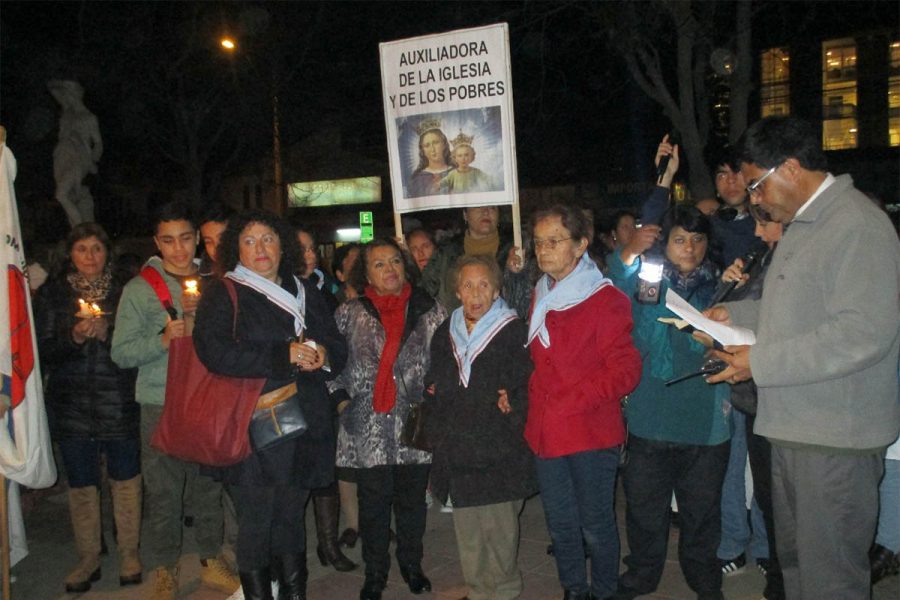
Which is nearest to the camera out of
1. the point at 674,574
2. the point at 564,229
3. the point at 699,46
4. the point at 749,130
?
the point at 749,130

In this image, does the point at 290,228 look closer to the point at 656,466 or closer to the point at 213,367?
the point at 213,367

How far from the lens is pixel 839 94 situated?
83.8 feet

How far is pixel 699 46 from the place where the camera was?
15.6 m

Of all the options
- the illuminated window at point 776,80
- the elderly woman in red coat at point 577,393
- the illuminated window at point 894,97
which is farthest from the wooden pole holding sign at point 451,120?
the illuminated window at point 776,80

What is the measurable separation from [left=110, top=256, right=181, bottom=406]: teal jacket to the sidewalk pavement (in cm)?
126

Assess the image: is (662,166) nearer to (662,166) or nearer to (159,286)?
(662,166)

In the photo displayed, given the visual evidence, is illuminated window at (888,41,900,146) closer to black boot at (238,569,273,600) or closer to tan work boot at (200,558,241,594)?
tan work boot at (200,558,241,594)

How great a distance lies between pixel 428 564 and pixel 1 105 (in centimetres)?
1851

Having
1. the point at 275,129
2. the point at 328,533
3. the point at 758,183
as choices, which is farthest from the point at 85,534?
the point at 275,129

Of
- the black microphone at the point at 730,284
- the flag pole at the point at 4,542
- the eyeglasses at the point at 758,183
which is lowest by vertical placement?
→ the flag pole at the point at 4,542

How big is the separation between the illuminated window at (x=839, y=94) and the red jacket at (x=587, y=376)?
940 inches

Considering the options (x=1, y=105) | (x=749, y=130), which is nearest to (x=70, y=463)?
(x=749, y=130)

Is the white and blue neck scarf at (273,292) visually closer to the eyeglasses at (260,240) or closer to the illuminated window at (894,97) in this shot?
the eyeglasses at (260,240)

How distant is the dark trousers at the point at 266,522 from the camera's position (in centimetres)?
418
